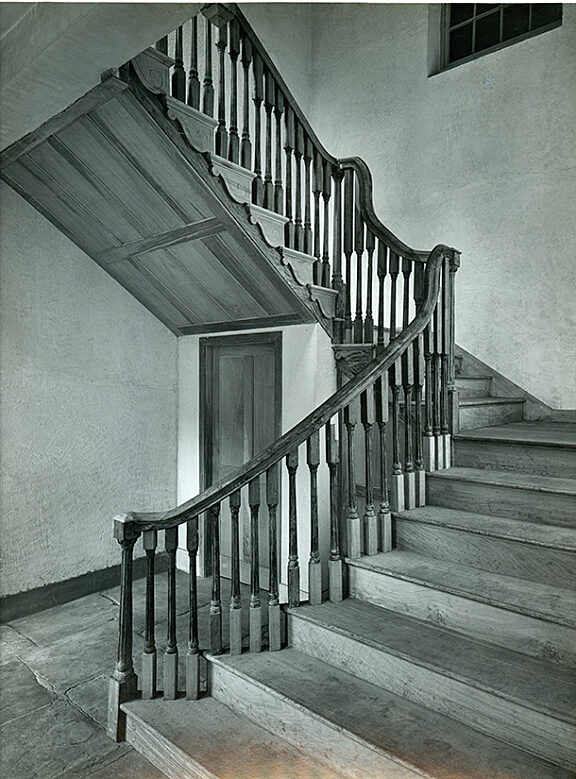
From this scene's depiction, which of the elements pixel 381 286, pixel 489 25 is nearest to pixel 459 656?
pixel 381 286

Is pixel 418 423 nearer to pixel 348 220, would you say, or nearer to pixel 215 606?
pixel 215 606

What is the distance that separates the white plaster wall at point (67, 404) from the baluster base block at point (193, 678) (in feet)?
6.11

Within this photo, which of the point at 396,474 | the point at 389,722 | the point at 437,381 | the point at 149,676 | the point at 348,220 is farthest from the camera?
the point at 348,220

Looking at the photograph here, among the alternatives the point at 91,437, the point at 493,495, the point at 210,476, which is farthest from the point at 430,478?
the point at 91,437

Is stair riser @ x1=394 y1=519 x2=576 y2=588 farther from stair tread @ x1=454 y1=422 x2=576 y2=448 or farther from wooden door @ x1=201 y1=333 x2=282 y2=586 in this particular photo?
wooden door @ x1=201 y1=333 x2=282 y2=586

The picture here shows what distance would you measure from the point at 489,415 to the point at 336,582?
1761 millimetres

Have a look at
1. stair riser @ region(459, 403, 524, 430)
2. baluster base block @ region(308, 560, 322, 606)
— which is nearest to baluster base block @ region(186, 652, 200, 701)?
baluster base block @ region(308, 560, 322, 606)

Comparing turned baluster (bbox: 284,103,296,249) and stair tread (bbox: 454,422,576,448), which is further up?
turned baluster (bbox: 284,103,296,249)

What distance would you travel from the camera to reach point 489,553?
2.49 meters

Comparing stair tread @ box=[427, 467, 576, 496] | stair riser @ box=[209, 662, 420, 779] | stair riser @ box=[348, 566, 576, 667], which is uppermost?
stair tread @ box=[427, 467, 576, 496]

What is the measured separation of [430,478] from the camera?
3.00 metres

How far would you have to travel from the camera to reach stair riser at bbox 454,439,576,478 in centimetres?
286

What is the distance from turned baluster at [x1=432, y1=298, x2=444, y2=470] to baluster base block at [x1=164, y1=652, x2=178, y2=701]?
164cm

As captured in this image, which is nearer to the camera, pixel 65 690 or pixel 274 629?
pixel 274 629
